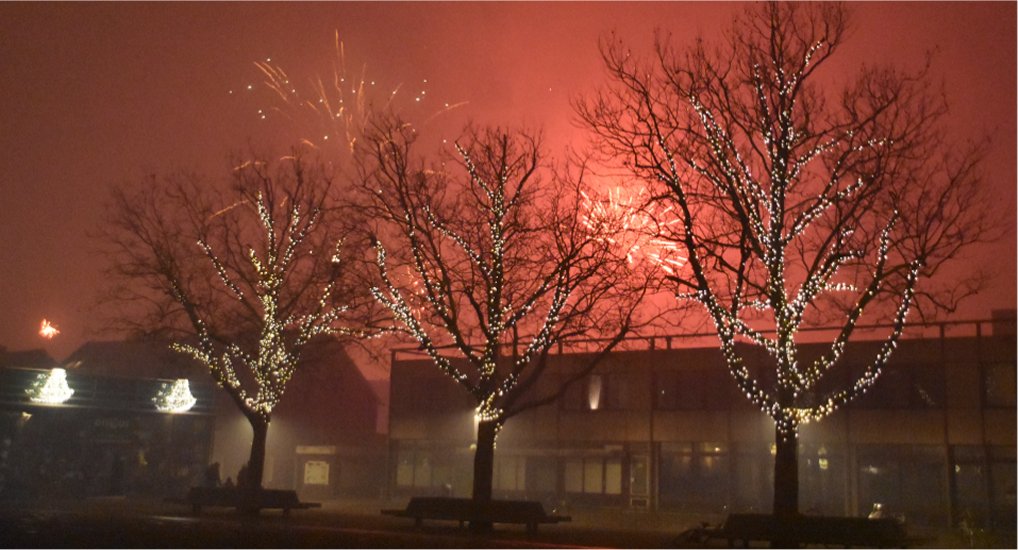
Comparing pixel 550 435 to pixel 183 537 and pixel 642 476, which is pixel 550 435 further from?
pixel 183 537

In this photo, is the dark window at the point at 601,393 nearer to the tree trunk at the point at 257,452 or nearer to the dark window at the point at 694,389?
the dark window at the point at 694,389

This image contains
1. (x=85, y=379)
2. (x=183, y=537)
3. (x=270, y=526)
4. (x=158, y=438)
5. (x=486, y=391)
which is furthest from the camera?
(x=158, y=438)

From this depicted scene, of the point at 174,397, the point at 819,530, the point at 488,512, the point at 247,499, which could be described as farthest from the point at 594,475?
the point at 819,530

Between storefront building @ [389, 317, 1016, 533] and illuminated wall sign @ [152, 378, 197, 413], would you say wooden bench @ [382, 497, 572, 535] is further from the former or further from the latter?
illuminated wall sign @ [152, 378, 197, 413]

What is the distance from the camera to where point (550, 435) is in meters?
49.2

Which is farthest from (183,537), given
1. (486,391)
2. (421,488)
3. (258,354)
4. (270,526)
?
(421,488)

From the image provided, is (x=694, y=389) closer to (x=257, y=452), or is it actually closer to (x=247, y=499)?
(x=257, y=452)

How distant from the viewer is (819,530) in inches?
903

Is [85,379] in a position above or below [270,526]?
above

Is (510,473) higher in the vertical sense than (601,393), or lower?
lower

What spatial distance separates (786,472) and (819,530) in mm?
1473

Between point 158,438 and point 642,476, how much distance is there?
2152cm

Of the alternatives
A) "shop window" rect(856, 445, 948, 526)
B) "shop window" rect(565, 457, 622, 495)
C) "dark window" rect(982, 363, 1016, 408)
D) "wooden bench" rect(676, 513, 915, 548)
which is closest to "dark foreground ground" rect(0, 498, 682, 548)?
"wooden bench" rect(676, 513, 915, 548)

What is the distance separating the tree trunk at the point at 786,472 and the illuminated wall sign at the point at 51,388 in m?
30.5
